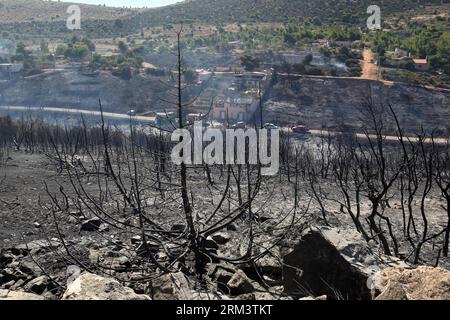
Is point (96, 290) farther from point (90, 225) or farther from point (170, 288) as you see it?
point (90, 225)

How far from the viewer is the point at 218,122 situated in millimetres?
39000

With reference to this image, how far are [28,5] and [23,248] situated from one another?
366 feet

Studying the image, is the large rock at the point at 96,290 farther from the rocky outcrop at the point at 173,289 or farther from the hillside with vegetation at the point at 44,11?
the hillside with vegetation at the point at 44,11

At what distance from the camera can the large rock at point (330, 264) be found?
16.4 feet

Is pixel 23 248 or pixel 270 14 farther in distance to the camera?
pixel 270 14

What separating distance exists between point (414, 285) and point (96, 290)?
261 cm

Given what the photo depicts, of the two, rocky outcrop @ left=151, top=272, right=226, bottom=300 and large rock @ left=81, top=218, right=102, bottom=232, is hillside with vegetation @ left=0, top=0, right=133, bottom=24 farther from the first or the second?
rocky outcrop @ left=151, top=272, right=226, bottom=300

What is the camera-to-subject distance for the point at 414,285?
408 cm

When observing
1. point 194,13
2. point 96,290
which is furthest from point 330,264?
point 194,13

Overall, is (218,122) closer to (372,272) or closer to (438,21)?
(372,272)

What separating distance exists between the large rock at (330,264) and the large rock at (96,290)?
1.87m

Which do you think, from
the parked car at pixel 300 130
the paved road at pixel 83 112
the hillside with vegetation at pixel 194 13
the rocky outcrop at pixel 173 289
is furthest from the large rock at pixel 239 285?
the hillside with vegetation at pixel 194 13

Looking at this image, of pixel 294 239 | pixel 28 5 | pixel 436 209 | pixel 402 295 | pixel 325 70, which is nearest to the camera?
pixel 402 295
